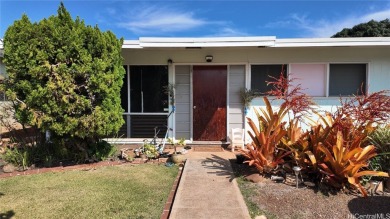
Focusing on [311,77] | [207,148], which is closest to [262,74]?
[311,77]

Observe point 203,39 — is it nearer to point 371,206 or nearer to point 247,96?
point 247,96

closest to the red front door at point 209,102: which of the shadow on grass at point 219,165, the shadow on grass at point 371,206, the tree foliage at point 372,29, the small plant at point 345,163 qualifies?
the shadow on grass at point 219,165

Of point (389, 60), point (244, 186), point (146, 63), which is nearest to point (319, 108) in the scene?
point (389, 60)

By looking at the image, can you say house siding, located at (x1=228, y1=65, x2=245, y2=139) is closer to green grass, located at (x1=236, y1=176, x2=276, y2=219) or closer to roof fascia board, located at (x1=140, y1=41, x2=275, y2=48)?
roof fascia board, located at (x1=140, y1=41, x2=275, y2=48)

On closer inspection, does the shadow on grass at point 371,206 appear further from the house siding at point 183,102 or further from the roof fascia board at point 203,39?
the house siding at point 183,102

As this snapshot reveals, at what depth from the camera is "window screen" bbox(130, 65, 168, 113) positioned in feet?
26.1

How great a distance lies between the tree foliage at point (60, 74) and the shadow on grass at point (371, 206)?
444 cm

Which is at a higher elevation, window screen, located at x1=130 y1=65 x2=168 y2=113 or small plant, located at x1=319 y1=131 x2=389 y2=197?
window screen, located at x1=130 y1=65 x2=168 y2=113

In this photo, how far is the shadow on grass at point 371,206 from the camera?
12.1ft

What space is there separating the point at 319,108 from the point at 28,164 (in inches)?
278

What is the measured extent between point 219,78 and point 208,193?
Result: 4318mm

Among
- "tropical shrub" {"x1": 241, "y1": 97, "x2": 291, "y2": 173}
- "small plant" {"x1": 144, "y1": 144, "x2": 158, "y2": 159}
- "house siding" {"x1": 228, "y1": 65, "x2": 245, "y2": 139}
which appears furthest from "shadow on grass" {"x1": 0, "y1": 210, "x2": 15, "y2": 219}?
"house siding" {"x1": 228, "y1": 65, "x2": 245, "y2": 139}

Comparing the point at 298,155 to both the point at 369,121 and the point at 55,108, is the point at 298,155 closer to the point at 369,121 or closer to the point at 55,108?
the point at 369,121

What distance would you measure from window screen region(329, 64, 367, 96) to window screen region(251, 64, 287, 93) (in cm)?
132
